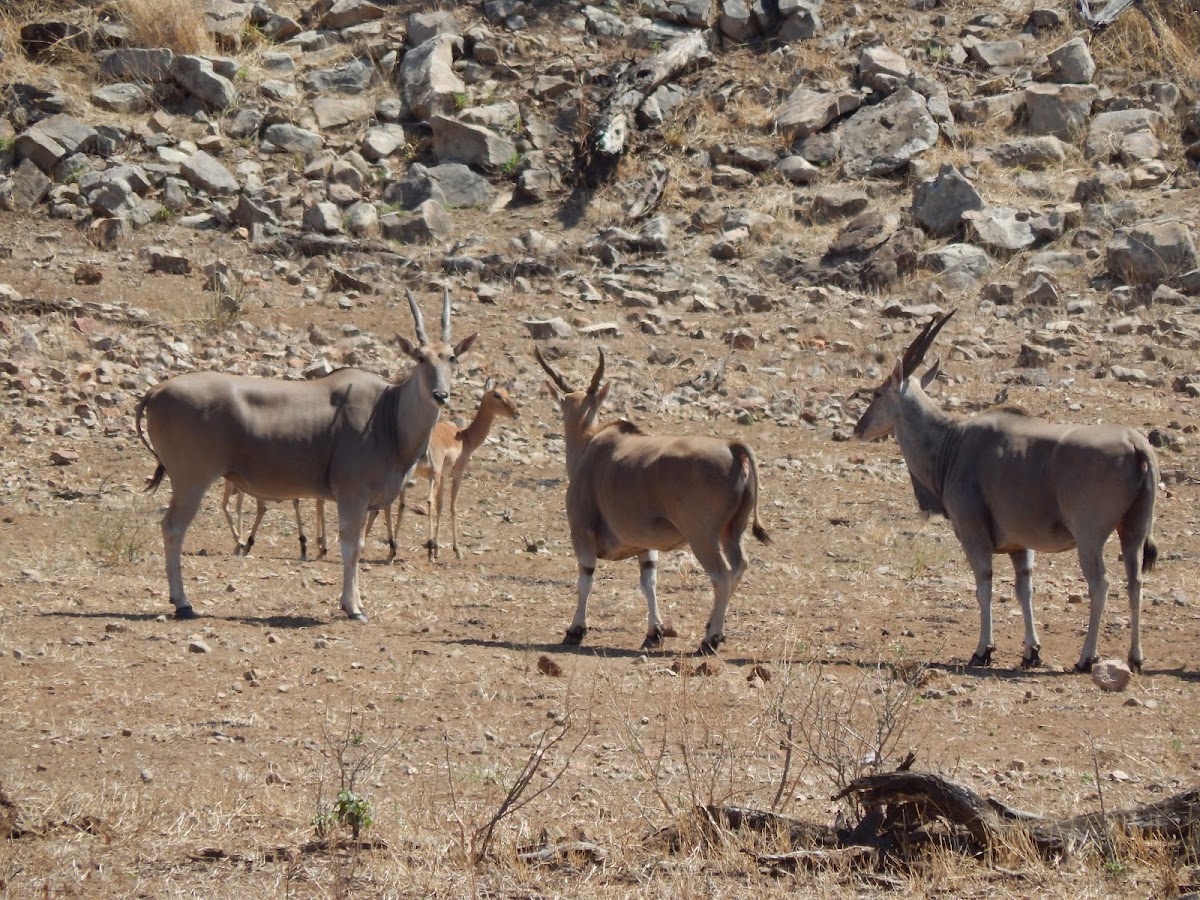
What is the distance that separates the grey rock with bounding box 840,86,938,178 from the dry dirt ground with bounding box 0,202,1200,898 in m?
6.90

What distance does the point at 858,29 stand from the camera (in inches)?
1027

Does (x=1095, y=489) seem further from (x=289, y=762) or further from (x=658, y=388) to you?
(x=658, y=388)

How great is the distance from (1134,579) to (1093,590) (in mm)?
284

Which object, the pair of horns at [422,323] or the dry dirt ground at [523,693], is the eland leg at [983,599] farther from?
the pair of horns at [422,323]

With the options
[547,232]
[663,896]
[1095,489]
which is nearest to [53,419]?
[547,232]

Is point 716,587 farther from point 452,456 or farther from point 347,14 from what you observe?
point 347,14

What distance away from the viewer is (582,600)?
1045 centimetres

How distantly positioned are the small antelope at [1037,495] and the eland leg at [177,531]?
202 inches

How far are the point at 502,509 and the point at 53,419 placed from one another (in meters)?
4.50

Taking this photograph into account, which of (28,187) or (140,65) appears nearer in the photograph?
(28,187)

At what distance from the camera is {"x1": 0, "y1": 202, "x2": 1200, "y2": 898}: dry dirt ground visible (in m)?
5.92

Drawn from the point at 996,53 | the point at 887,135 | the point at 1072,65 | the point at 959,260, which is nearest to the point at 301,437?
the point at 959,260

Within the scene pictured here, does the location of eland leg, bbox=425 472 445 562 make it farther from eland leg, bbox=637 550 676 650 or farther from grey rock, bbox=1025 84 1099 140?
grey rock, bbox=1025 84 1099 140

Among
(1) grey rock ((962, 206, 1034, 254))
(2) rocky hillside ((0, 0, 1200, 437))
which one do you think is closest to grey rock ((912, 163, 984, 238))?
(2) rocky hillside ((0, 0, 1200, 437))
